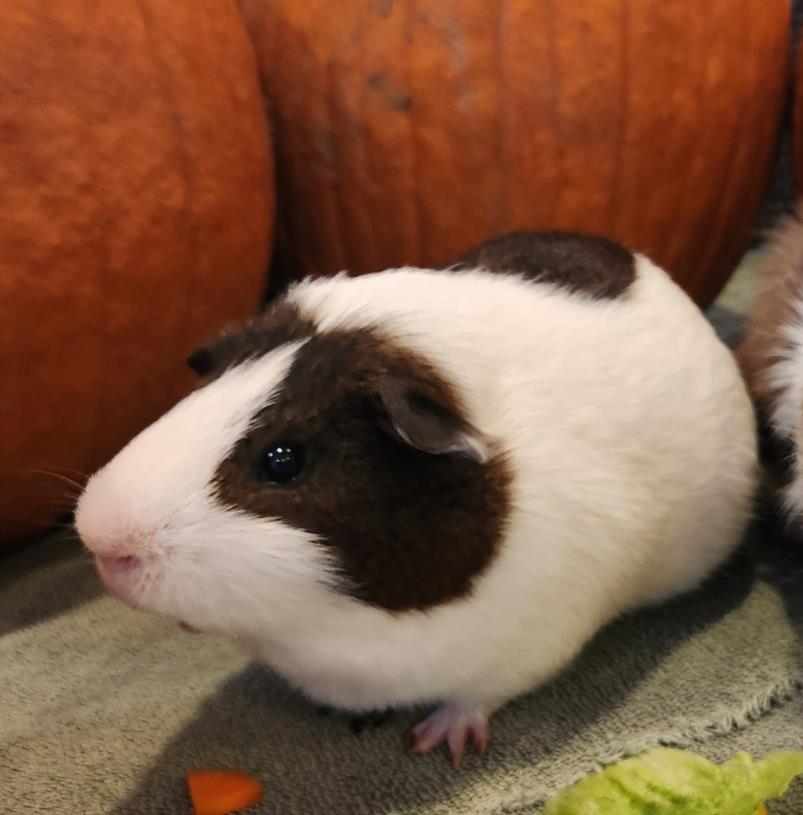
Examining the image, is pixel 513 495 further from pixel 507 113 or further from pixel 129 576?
pixel 507 113

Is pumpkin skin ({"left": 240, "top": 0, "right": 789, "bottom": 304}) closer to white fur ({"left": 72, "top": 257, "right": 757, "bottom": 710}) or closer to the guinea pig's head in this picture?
white fur ({"left": 72, "top": 257, "right": 757, "bottom": 710})

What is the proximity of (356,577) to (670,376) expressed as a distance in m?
0.41

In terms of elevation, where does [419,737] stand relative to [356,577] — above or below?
below

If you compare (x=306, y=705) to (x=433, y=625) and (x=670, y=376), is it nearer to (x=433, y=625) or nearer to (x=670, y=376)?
(x=433, y=625)

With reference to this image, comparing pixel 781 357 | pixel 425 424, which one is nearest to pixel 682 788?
pixel 425 424

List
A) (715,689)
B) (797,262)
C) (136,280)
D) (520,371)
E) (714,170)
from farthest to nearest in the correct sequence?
(714,170)
(797,262)
(136,280)
(715,689)
(520,371)

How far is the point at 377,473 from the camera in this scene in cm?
71

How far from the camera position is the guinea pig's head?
0.67 metres

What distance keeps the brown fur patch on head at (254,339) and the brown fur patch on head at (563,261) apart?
26cm

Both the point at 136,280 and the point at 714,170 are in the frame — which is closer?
the point at 136,280

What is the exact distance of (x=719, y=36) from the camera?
1.21m

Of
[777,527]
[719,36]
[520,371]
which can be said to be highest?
[719,36]

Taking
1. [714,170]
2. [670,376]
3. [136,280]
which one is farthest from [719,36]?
[136,280]

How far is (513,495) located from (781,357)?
0.50 metres
